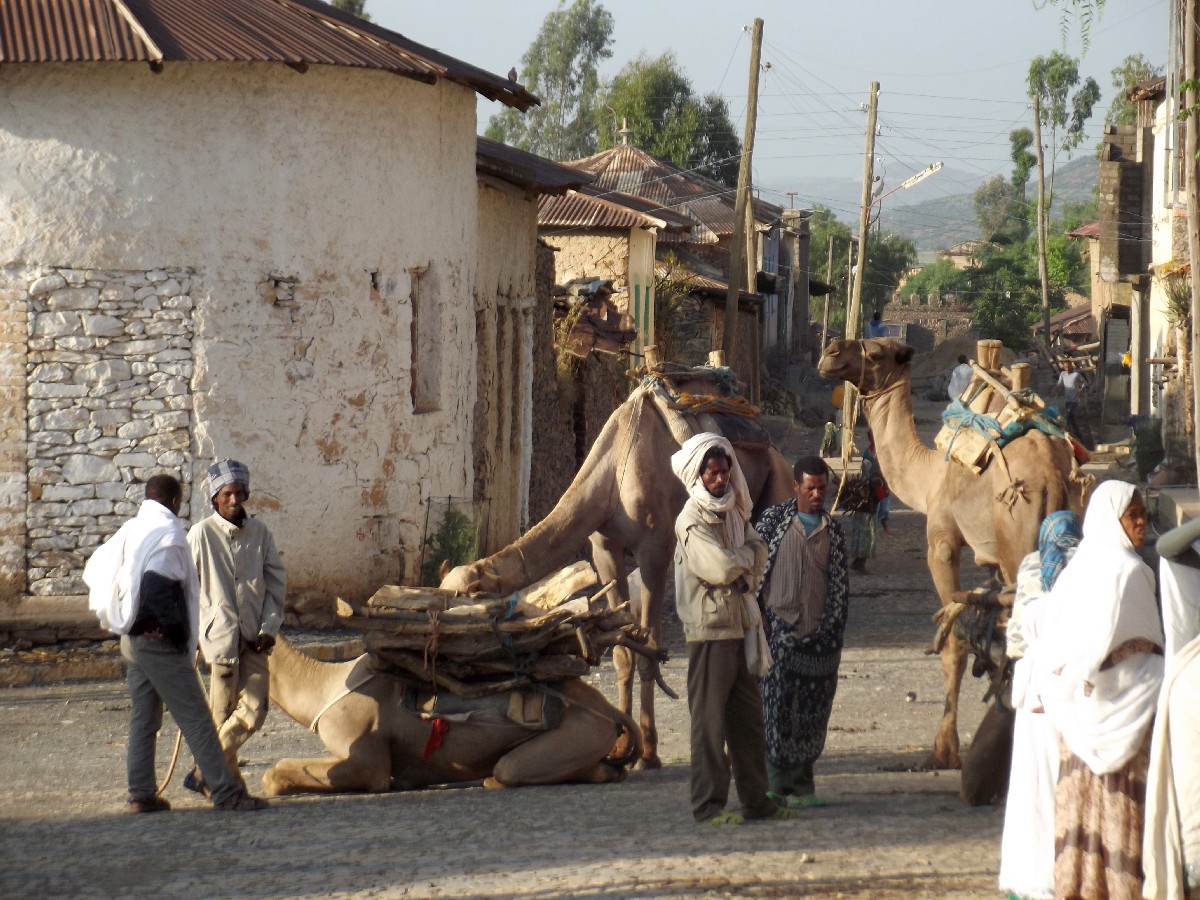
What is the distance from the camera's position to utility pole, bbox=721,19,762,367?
24266 millimetres

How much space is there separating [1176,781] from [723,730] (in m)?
2.36

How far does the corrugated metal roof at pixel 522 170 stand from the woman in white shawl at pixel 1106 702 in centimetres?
1104

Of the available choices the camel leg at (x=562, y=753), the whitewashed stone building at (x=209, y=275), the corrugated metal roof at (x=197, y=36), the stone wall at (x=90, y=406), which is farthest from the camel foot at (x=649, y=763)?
the corrugated metal roof at (x=197, y=36)

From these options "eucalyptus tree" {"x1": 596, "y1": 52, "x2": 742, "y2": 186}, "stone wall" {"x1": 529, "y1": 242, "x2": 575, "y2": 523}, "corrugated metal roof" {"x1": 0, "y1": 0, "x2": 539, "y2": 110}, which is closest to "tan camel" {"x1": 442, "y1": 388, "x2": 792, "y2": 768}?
"corrugated metal roof" {"x1": 0, "y1": 0, "x2": 539, "y2": 110}

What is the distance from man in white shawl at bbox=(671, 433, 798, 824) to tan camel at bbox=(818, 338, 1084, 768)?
6.25ft

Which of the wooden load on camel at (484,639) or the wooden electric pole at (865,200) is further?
the wooden electric pole at (865,200)

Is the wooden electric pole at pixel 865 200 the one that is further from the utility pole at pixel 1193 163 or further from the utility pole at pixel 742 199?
the utility pole at pixel 1193 163

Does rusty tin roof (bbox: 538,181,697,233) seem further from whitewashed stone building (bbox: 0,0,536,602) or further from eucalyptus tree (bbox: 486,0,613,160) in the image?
eucalyptus tree (bbox: 486,0,613,160)

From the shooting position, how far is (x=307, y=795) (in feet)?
28.2

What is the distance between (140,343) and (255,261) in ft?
3.64

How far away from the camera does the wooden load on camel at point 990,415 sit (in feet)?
32.6

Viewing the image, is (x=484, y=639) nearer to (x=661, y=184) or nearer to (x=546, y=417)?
(x=546, y=417)

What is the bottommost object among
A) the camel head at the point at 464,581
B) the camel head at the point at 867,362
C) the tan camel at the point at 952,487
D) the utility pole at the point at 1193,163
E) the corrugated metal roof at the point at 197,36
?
the camel head at the point at 464,581

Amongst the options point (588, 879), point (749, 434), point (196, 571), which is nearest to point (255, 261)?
point (749, 434)
